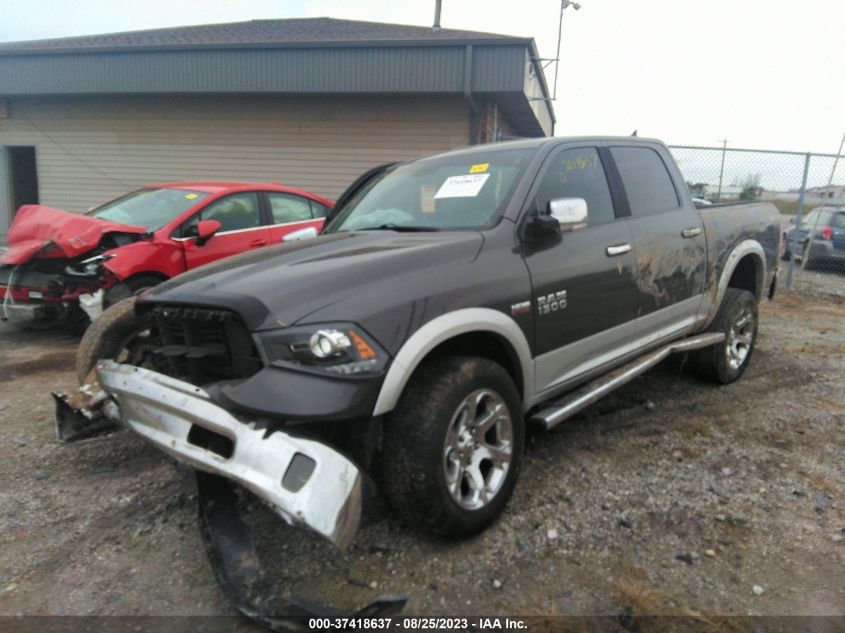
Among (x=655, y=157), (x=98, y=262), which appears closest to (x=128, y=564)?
(x=98, y=262)

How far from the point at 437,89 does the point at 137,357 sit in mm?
Answer: 8704

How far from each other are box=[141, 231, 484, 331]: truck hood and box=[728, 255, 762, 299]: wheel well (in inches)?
127

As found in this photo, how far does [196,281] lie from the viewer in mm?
2666

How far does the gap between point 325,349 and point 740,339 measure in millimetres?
4034

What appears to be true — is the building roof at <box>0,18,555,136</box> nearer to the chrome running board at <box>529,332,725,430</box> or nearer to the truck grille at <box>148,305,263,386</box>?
the chrome running board at <box>529,332,725,430</box>

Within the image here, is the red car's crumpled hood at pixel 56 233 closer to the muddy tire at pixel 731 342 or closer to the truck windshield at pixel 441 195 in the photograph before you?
the truck windshield at pixel 441 195

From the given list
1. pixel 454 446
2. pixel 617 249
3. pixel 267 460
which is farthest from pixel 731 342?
pixel 267 460

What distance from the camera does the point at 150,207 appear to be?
629 centimetres

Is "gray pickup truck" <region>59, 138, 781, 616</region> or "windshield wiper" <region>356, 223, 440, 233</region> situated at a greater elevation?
"windshield wiper" <region>356, 223, 440, 233</region>

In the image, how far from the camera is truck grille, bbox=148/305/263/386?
2377 millimetres

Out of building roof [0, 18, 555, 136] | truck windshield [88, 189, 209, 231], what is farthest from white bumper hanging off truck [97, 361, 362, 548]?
building roof [0, 18, 555, 136]

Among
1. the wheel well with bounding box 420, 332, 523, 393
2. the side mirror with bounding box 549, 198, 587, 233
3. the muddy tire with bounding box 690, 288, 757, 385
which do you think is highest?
the side mirror with bounding box 549, 198, 587, 233

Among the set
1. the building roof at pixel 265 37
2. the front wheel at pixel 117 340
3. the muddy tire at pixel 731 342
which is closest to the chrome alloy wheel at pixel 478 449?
the front wheel at pixel 117 340

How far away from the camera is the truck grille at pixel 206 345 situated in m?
2.38
